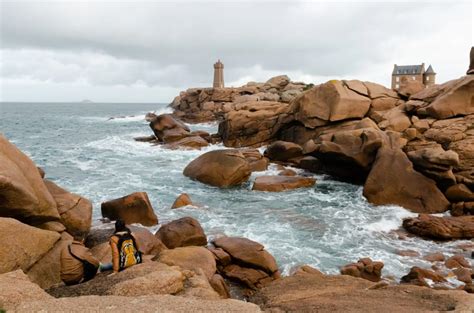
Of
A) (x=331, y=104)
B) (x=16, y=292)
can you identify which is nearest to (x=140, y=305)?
(x=16, y=292)

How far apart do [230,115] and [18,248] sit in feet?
97.0

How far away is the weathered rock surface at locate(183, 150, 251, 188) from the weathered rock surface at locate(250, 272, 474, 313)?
47.0 ft

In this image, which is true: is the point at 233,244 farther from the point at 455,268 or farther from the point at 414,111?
the point at 414,111

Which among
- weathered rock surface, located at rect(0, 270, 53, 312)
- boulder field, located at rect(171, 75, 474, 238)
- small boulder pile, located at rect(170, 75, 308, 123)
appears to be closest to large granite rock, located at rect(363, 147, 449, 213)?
boulder field, located at rect(171, 75, 474, 238)

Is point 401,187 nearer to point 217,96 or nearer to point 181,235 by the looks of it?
point 181,235

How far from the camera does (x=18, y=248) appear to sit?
30.6ft

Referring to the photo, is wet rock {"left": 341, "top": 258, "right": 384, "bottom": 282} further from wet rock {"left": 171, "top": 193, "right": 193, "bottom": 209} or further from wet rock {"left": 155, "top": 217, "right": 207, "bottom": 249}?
wet rock {"left": 171, "top": 193, "right": 193, "bottom": 209}

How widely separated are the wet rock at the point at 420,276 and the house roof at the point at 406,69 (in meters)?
74.3

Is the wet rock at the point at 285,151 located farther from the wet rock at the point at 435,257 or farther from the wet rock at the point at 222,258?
the wet rock at the point at 222,258

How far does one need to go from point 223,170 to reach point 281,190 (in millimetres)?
3942

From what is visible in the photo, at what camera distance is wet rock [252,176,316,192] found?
77.4ft

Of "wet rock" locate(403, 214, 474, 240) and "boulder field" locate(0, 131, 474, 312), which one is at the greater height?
"boulder field" locate(0, 131, 474, 312)

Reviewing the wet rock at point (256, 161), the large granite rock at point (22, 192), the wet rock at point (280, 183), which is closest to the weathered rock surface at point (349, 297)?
the large granite rock at point (22, 192)

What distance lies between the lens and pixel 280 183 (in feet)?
78.2
